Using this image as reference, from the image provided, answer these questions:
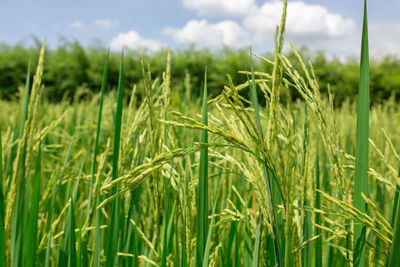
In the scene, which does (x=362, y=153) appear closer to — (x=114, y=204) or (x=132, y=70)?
(x=114, y=204)

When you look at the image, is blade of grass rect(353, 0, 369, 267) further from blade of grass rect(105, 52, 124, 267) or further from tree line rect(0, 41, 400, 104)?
tree line rect(0, 41, 400, 104)

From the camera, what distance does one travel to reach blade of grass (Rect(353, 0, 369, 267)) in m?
0.60

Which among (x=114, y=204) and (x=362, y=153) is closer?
(x=362, y=153)

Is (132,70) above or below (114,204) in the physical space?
above

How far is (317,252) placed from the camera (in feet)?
2.77

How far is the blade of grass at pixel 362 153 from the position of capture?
1.98 ft

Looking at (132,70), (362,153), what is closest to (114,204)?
(362,153)

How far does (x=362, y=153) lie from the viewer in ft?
2.03

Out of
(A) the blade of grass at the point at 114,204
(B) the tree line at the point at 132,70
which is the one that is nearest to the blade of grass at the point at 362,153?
(A) the blade of grass at the point at 114,204

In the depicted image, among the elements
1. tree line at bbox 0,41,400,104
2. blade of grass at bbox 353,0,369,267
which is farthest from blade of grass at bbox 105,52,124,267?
tree line at bbox 0,41,400,104

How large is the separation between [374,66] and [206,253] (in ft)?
47.4

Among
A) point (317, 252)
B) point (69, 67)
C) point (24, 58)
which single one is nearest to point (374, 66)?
point (69, 67)

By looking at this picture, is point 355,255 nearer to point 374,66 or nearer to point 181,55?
point 181,55

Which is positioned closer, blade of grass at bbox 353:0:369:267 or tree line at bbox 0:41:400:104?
blade of grass at bbox 353:0:369:267
